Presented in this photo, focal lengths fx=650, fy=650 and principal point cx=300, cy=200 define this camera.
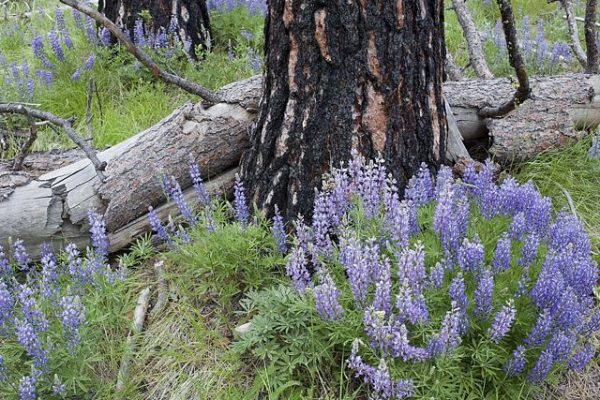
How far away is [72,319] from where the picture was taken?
2.74m

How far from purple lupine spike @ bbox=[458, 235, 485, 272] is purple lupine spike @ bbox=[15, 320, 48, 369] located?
1771mm

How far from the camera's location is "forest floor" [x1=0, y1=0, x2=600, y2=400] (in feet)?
9.50

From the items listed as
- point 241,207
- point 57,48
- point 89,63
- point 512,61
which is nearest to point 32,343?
point 241,207

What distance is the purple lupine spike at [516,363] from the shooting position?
2492mm

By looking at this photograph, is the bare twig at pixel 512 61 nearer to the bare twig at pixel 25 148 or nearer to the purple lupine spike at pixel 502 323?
the purple lupine spike at pixel 502 323

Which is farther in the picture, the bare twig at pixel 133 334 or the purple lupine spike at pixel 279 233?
the purple lupine spike at pixel 279 233

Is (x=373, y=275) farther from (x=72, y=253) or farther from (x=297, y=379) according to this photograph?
(x=72, y=253)

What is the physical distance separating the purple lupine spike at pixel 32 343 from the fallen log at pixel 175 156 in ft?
3.59

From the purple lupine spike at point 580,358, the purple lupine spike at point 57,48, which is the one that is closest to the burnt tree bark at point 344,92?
the purple lupine spike at point 580,358

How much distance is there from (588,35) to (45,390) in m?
3.94

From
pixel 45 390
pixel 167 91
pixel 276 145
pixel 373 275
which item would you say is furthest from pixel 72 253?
pixel 167 91

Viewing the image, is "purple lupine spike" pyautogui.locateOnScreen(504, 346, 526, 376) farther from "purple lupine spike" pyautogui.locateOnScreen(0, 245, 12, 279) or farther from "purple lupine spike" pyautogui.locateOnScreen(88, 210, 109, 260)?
"purple lupine spike" pyautogui.locateOnScreen(0, 245, 12, 279)

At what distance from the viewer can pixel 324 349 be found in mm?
2697

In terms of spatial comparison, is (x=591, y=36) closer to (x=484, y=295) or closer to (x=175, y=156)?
(x=484, y=295)
